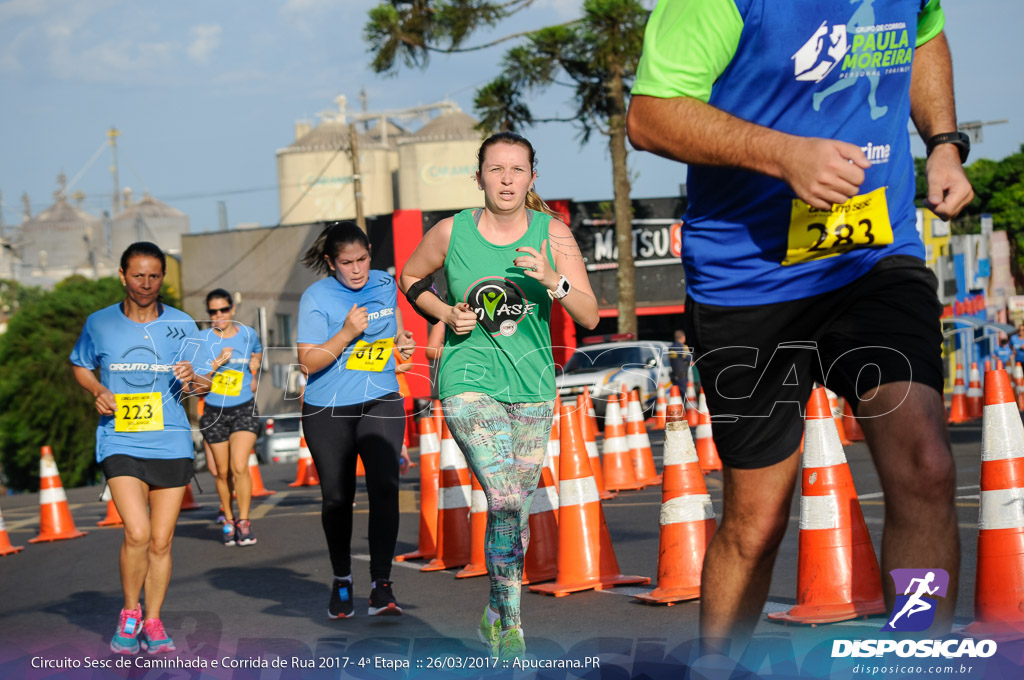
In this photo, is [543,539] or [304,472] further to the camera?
[304,472]

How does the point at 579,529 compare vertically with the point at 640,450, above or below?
above

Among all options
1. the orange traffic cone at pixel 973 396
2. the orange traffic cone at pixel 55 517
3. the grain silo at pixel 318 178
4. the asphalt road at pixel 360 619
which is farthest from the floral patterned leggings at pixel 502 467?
the grain silo at pixel 318 178

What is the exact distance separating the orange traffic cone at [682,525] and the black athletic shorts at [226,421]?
5096 millimetres

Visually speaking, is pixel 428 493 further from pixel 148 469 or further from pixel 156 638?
pixel 156 638

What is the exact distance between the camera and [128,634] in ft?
18.6

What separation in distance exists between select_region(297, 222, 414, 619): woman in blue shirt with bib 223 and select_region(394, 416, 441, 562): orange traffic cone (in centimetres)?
215

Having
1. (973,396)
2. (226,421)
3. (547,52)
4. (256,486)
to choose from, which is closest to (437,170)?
(547,52)

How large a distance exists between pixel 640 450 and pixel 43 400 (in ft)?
122

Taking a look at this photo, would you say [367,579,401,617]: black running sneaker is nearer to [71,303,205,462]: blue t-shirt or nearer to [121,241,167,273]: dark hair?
[71,303,205,462]: blue t-shirt

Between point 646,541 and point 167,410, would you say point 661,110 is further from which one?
point 646,541

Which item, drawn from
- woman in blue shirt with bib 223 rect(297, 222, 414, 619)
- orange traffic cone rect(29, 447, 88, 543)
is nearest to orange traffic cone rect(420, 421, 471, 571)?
woman in blue shirt with bib 223 rect(297, 222, 414, 619)

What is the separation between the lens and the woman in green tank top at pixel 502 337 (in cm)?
480

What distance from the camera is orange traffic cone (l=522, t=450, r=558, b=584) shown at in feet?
23.2

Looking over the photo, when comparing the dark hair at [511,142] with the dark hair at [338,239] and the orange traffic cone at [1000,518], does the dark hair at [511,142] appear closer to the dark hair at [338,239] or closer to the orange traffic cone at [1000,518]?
the dark hair at [338,239]
